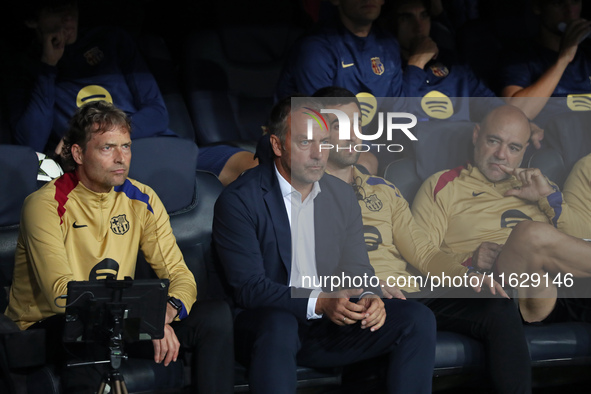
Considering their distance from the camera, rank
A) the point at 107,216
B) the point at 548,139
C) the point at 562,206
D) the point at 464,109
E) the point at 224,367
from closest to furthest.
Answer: the point at 224,367, the point at 107,216, the point at 562,206, the point at 548,139, the point at 464,109

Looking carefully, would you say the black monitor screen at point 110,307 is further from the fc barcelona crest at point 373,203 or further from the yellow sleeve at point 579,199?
the yellow sleeve at point 579,199

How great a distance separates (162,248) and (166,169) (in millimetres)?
386

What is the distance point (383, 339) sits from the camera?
2.49 m

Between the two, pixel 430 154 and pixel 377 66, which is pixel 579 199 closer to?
pixel 430 154

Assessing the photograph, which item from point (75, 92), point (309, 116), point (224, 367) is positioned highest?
point (75, 92)

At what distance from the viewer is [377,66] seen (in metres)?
3.60

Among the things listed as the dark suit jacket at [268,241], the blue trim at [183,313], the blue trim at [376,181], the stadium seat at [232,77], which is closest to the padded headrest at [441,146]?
the blue trim at [376,181]

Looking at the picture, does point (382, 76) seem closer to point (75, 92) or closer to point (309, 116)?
point (309, 116)

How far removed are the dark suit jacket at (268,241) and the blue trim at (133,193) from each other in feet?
0.73

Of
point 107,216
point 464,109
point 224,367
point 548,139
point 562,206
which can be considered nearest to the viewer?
point 224,367

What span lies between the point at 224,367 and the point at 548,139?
5.87ft

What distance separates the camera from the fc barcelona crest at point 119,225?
8.43ft

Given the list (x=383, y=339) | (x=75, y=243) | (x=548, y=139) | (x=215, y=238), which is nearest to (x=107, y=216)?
(x=75, y=243)

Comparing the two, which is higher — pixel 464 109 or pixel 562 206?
pixel 464 109
